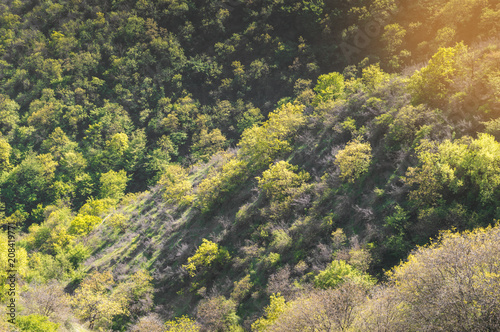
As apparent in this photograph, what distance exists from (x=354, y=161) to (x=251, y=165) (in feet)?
52.5

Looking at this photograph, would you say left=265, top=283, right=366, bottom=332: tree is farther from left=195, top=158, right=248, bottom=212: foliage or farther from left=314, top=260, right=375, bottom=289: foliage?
left=195, top=158, right=248, bottom=212: foliage

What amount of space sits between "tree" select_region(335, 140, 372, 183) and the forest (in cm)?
21

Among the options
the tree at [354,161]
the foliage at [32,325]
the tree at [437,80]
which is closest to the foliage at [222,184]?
the tree at [354,161]

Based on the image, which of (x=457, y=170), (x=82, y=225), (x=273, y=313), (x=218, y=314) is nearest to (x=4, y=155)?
(x=82, y=225)

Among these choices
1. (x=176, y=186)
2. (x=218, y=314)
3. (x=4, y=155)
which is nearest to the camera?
(x=218, y=314)

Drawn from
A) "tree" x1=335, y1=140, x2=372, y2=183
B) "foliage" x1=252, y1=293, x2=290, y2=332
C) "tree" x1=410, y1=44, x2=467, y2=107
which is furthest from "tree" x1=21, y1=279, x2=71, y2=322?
"tree" x1=410, y1=44, x2=467, y2=107

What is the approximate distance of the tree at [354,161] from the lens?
34.4 metres

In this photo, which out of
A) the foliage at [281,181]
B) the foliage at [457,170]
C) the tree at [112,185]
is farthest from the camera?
the tree at [112,185]

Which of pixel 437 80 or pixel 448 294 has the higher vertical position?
pixel 437 80

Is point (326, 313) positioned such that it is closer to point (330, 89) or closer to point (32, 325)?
point (32, 325)

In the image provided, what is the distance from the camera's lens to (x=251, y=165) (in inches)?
1822

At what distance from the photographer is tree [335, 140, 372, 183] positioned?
34438 mm

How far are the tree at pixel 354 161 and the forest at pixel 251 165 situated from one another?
0.69 feet

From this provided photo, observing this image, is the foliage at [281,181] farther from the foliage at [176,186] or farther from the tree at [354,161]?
the foliage at [176,186]
